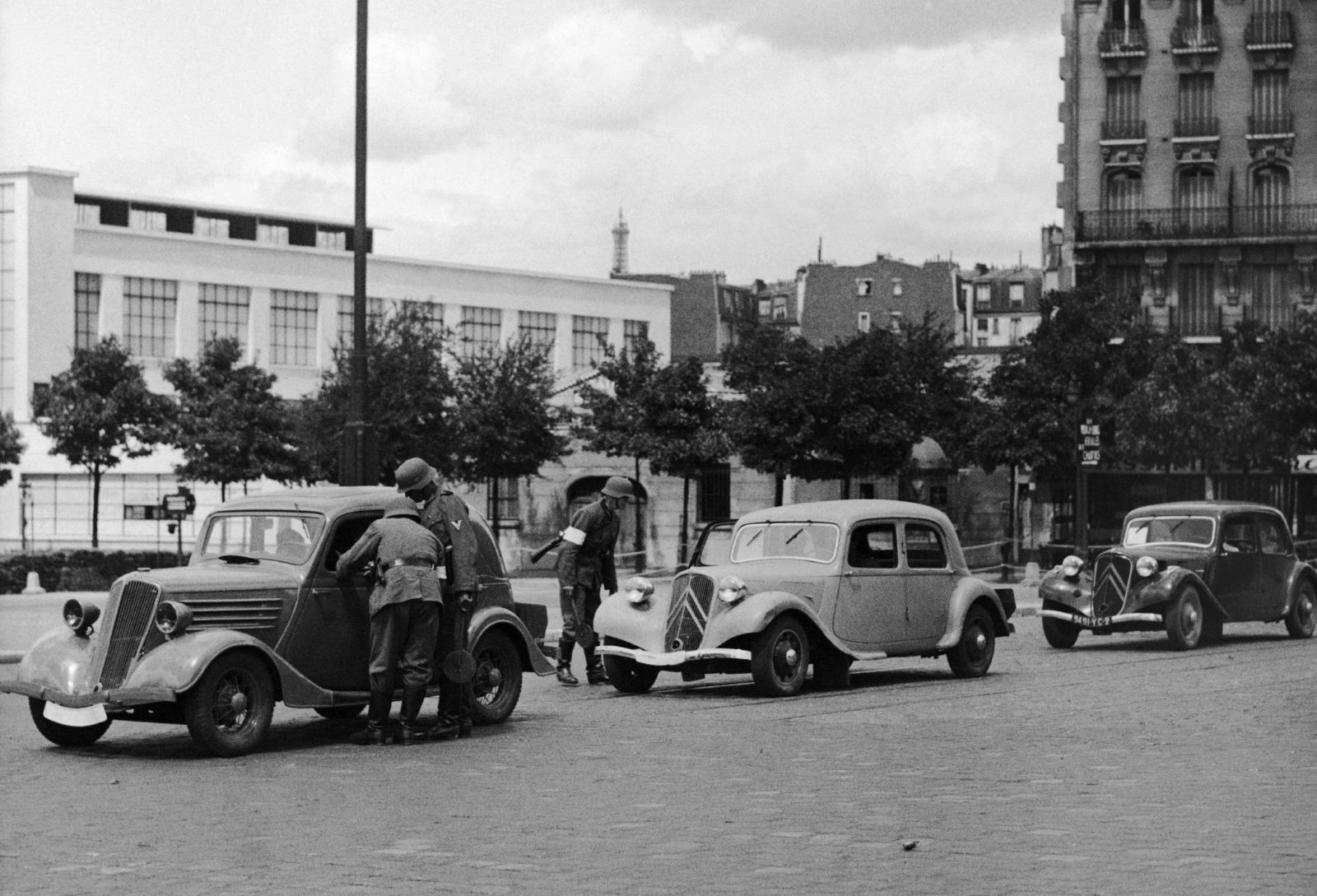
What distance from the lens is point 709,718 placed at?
13812 mm

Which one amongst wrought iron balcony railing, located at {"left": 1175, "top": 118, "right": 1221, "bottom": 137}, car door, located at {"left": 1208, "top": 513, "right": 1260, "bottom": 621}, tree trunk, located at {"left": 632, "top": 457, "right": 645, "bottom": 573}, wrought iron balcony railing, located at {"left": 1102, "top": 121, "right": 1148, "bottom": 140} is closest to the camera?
car door, located at {"left": 1208, "top": 513, "right": 1260, "bottom": 621}

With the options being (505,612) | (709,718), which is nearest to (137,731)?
(505,612)

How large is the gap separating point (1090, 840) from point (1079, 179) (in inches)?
2015

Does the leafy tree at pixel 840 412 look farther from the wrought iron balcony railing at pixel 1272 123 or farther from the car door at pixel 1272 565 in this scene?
the car door at pixel 1272 565

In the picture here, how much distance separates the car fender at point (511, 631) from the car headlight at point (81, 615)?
91.7 inches

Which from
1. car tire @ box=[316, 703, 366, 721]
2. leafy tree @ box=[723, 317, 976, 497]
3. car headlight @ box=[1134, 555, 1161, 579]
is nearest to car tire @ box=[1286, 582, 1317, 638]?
car headlight @ box=[1134, 555, 1161, 579]

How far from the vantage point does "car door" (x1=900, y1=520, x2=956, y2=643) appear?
16891 millimetres

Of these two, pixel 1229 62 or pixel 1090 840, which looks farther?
pixel 1229 62

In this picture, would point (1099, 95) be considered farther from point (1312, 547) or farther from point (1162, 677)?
point (1162, 677)

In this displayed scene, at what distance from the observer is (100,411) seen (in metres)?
52.2

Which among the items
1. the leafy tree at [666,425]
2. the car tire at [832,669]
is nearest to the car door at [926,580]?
the car tire at [832,669]

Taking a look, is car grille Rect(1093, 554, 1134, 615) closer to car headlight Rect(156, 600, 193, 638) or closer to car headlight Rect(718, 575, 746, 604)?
car headlight Rect(718, 575, 746, 604)

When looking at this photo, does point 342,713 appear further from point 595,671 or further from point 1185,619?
point 1185,619

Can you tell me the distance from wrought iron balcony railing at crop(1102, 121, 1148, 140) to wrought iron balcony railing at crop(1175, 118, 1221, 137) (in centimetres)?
89
